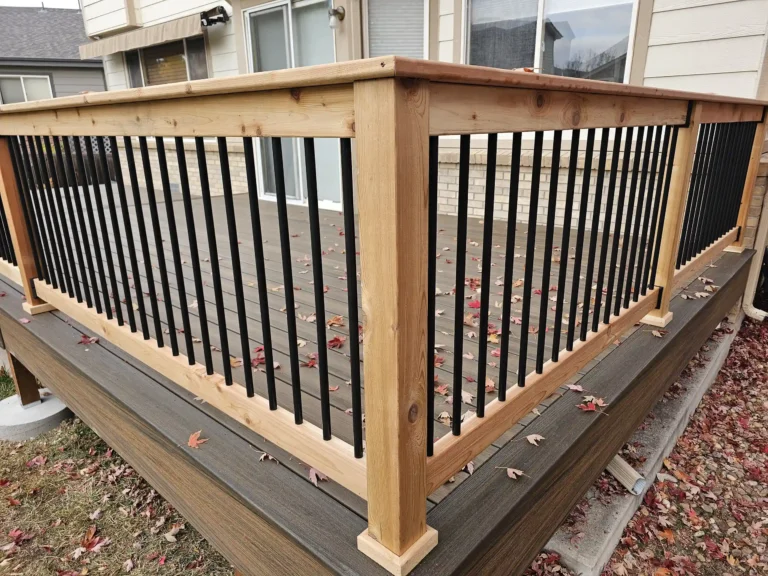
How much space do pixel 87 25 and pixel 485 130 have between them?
11.0m

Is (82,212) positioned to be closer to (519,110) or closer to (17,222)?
(17,222)

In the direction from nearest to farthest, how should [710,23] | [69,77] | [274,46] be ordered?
1. [710,23]
2. [274,46]
3. [69,77]

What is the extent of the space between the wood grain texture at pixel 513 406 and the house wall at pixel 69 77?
16.4 m

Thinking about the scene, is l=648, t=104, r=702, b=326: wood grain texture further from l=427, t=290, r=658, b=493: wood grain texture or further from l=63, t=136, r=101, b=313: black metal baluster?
l=63, t=136, r=101, b=313: black metal baluster

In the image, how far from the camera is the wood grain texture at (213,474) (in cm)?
141

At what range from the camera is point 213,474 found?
5.41 feet

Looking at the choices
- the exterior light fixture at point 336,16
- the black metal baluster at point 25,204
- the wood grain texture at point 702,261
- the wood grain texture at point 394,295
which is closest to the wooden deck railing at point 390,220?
the wood grain texture at point 394,295

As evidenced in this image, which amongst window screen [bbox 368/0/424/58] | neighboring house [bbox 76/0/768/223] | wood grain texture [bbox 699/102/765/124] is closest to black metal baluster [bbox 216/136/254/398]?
wood grain texture [bbox 699/102/765/124]

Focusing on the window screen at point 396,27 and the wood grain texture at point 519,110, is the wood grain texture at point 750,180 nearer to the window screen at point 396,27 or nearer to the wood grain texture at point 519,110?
the wood grain texture at point 519,110

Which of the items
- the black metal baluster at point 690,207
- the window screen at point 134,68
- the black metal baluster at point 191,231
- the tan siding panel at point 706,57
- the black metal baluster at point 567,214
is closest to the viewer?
the black metal baluster at point 191,231

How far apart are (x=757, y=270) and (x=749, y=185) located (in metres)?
0.82

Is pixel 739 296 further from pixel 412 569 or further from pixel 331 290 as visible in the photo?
pixel 412 569

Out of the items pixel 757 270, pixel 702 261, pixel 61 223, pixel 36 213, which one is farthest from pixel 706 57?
pixel 36 213

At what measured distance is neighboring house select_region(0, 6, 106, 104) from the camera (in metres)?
14.1
